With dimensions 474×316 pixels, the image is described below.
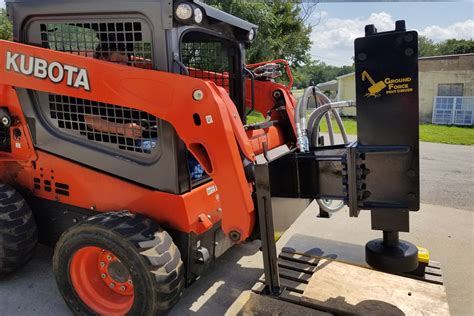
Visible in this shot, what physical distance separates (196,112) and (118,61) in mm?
825

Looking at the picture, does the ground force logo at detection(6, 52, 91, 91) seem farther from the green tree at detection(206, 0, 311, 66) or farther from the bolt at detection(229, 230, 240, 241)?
the green tree at detection(206, 0, 311, 66)

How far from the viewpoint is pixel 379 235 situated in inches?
178

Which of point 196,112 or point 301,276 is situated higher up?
point 196,112

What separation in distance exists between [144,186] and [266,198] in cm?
97

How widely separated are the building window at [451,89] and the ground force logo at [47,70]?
A: 27969 millimetres

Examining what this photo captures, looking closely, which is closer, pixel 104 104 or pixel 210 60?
pixel 104 104

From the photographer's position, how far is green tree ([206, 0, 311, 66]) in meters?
14.9

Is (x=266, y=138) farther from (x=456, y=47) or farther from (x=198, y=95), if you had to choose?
(x=456, y=47)

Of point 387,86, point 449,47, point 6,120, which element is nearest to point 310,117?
point 387,86

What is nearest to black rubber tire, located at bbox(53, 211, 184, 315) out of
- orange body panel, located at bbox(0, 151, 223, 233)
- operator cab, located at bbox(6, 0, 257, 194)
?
orange body panel, located at bbox(0, 151, 223, 233)

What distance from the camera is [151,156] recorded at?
9.22 feet

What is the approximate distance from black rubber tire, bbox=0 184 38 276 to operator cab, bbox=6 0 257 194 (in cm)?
47

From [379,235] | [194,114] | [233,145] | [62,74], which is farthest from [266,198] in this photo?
[379,235]

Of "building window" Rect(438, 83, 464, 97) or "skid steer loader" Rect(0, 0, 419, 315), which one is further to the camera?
"building window" Rect(438, 83, 464, 97)
